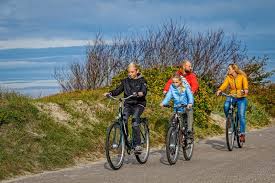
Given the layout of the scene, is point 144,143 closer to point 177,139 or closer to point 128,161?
point 128,161

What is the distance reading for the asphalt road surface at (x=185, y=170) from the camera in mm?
9430

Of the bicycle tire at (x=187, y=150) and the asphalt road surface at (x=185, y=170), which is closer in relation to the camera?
the asphalt road surface at (x=185, y=170)

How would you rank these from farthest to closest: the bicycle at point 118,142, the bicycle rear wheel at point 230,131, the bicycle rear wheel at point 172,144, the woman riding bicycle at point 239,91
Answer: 1. the woman riding bicycle at point 239,91
2. the bicycle rear wheel at point 230,131
3. the bicycle rear wheel at point 172,144
4. the bicycle at point 118,142

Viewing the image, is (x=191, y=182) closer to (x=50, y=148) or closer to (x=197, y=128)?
(x=50, y=148)

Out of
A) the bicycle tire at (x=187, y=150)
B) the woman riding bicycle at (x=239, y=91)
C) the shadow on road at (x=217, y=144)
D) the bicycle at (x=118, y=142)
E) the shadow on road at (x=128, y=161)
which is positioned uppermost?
the woman riding bicycle at (x=239, y=91)

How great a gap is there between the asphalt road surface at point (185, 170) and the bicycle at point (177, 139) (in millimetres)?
188

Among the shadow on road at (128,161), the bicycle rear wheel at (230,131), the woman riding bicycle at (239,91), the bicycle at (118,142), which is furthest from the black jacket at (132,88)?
the woman riding bicycle at (239,91)

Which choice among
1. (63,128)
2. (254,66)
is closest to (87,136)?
(63,128)

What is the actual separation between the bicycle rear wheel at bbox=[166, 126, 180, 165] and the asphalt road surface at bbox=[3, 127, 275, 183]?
156 millimetres

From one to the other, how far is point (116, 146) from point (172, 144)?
1243 millimetres

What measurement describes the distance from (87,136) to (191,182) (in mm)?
4899

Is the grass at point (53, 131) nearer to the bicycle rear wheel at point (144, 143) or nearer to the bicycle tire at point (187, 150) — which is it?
the bicycle rear wheel at point (144, 143)

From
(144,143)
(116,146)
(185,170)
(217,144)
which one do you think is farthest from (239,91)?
(116,146)

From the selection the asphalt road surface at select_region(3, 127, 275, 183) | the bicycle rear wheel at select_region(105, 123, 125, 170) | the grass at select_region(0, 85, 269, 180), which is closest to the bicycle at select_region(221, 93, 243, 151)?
the asphalt road surface at select_region(3, 127, 275, 183)
